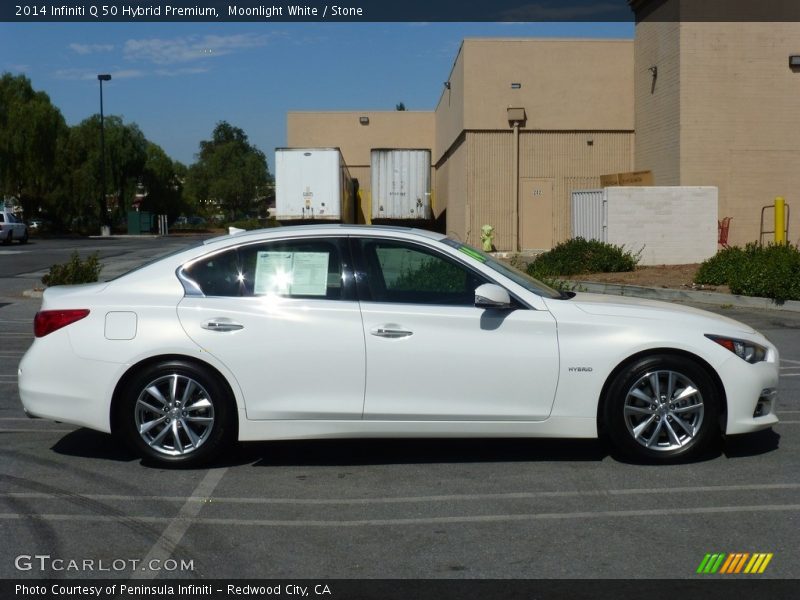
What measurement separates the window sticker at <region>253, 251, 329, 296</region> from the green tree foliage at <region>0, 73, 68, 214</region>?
57.8 m

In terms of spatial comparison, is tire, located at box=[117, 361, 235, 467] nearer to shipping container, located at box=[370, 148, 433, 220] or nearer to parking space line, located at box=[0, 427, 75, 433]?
parking space line, located at box=[0, 427, 75, 433]

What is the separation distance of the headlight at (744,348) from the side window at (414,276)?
1543mm

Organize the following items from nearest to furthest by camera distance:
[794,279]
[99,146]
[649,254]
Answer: [794,279] < [649,254] < [99,146]

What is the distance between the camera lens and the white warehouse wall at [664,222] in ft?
77.7

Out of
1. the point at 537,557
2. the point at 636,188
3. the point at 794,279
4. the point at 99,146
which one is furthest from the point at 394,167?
the point at 99,146

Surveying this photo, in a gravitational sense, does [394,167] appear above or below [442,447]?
above

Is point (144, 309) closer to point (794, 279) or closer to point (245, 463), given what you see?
point (245, 463)

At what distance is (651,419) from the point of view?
6.29 meters

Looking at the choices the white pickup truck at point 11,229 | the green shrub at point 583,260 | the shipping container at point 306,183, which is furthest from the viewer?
the white pickup truck at point 11,229

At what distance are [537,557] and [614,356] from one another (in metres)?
1.82

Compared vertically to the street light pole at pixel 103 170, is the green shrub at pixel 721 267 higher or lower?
lower

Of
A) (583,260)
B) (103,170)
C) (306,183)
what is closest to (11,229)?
(103,170)

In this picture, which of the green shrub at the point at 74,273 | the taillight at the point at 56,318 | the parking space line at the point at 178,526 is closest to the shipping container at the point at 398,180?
the green shrub at the point at 74,273

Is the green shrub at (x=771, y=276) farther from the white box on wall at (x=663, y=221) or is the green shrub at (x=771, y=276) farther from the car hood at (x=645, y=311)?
the car hood at (x=645, y=311)
